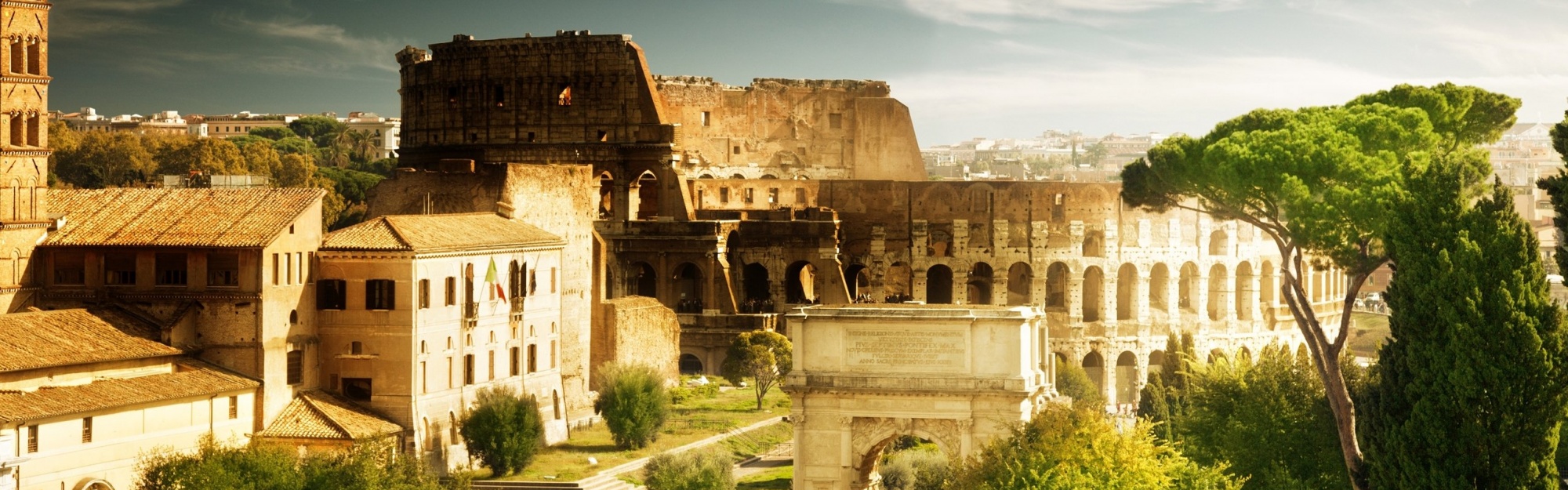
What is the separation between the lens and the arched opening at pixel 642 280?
242ft

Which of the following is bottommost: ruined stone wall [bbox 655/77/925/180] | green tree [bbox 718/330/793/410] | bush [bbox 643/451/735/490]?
bush [bbox 643/451/735/490]

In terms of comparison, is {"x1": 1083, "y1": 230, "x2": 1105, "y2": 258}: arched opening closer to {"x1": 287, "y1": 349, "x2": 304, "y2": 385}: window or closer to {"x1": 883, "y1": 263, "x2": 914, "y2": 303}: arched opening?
{"x1": 883, "y1": 263, "x2": 914, "y2": 303}: arched opening

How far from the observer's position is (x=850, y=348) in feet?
136

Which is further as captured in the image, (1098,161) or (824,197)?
(1098,161)

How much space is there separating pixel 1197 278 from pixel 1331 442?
121 feet

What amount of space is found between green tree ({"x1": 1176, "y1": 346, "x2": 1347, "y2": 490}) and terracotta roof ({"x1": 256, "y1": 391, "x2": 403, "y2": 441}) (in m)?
14.9

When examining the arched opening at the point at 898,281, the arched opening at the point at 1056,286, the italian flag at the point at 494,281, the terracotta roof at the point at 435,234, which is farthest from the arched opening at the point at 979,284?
the italian flag at the point at 494,281

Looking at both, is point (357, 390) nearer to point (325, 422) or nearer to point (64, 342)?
point (325, 422)

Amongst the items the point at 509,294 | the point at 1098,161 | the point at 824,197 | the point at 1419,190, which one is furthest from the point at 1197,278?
the point at 1098,161

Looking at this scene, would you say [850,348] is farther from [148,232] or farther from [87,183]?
[87,183]

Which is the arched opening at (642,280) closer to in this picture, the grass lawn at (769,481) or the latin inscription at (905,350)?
the grass lawn at (769,481)

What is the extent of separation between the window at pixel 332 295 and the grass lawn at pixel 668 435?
4.24 meters

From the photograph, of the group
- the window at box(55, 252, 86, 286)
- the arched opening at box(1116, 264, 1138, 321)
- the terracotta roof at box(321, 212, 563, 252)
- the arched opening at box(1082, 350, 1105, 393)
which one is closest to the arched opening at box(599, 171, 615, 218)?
the arched opening at box(1082, 350, 1105, 393)

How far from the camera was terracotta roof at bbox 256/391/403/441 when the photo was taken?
42406mm
